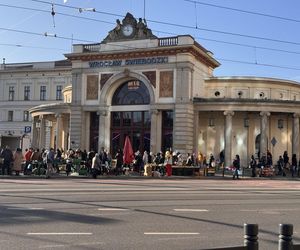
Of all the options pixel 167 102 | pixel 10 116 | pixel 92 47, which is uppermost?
pixel 92 47

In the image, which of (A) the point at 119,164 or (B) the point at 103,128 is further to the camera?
(B) the point at 103,128

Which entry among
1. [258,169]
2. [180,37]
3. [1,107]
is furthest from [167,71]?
[1,107]

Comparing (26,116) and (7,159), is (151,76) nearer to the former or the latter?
(7,159)

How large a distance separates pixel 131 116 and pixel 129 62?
16.7 feet

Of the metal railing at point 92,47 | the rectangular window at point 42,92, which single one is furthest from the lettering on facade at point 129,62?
the rectangular window at point 42,92

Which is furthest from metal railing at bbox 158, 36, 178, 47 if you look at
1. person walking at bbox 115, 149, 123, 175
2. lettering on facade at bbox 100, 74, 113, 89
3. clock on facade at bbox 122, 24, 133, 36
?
person walking at bbox 115, 149, 123, 175

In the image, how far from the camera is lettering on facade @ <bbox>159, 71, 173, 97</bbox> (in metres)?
47.7

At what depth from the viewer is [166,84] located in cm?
4794

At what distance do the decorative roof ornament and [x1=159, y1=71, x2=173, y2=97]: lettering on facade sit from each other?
12.8 ft

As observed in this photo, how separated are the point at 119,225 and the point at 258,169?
32005 millimetres

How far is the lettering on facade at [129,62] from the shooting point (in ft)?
159

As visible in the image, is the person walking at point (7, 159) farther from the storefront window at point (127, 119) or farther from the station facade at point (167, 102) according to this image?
the storefront window at point (127, 119)

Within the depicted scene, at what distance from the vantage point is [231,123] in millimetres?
47281

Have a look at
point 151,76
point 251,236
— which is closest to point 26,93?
point 151,76
